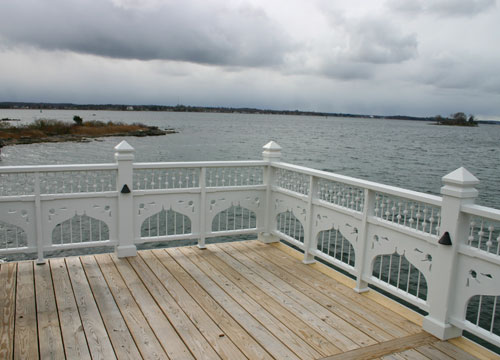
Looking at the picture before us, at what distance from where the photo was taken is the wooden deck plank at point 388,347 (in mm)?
2797

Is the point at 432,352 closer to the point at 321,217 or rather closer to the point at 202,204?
the point at 321,217

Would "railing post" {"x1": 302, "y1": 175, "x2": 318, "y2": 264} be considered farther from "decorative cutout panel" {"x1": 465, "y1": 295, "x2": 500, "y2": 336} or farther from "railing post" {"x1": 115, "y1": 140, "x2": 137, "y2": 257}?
"decorative cutout panel" {"x1": 465, "y1": 295, "x2": 500, "y2": 336}

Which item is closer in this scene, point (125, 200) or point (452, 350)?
point (452, 350)

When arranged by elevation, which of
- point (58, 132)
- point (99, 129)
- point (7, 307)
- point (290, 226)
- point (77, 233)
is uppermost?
point (7, 307)

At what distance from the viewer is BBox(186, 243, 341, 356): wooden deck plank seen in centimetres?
293

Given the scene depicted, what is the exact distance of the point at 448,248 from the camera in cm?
303

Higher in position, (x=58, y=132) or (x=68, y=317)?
(x=68, y=317)

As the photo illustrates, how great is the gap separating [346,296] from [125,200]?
2.62 m

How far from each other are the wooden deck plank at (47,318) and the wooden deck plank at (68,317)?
0.04m

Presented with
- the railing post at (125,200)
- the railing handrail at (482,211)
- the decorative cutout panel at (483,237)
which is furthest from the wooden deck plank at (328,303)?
the railing post at (125,200)

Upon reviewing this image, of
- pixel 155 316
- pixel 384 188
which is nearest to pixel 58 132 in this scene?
pixel 155 316

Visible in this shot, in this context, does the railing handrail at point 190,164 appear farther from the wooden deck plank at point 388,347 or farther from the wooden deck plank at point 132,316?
the wooden deck plank at point 388,347

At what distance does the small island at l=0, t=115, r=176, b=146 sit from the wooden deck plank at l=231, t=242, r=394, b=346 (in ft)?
113

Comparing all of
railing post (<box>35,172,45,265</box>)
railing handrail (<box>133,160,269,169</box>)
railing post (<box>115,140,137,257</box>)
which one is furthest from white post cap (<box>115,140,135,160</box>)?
railing post (<box>35,172,45,265</box>)
